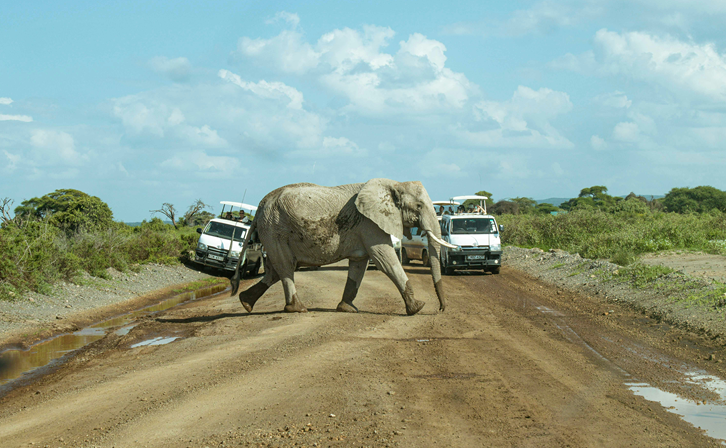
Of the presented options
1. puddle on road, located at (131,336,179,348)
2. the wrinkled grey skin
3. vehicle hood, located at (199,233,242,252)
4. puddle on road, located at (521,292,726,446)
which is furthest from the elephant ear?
vehicle hood, located at (199,233,242,252)

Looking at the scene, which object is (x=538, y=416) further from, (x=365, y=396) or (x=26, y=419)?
(x=26, y=419)

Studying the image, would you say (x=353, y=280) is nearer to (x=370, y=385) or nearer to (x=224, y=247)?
(x=370, y=385)

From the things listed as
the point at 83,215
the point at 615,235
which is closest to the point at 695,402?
the point at 615,235

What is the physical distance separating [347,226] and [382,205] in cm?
79

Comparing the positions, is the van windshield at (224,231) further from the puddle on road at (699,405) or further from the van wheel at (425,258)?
the puddle on road at (699,405)

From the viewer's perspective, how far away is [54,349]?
35.3 ft

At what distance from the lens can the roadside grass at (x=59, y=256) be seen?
47.8 ft

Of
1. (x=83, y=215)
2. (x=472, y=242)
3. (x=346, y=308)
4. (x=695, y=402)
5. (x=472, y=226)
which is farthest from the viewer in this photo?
(x=83, y=215)

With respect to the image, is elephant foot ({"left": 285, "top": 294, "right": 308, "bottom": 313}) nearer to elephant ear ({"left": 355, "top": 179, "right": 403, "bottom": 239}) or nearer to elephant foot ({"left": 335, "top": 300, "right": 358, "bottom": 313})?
elephant foot ({"left": 335, "top": 300, "right": 358, "bottom": 313})

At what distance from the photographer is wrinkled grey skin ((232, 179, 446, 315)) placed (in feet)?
38.3

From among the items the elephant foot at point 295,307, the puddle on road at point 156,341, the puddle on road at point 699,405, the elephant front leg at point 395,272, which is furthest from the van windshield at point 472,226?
the puddle on road at point 699,405

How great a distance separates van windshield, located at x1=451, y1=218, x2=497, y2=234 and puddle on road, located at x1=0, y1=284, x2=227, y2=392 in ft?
33.8

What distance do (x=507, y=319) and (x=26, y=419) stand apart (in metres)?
8.15

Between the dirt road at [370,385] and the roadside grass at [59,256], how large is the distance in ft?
14.0
